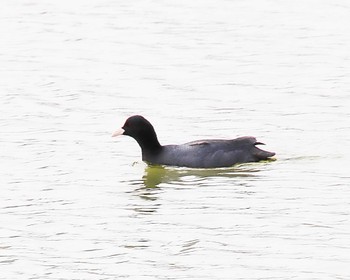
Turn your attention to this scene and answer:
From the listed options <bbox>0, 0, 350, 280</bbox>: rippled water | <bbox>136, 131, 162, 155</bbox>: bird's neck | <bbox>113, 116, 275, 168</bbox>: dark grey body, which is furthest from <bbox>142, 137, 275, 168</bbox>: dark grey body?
<bbox>136, 131, 162, 155</bbox>: bird's neck

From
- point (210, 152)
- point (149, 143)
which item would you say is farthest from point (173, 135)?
point (210, 152)

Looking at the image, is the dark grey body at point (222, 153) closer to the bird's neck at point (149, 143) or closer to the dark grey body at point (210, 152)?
the dark grey body at point (210, 152)

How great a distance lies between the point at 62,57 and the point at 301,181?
429 inches

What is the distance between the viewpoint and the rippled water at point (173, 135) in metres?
14.9

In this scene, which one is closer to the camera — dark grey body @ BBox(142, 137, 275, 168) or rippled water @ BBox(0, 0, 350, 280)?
Result: rippled water @ BBox(0, 0, 350, 280)

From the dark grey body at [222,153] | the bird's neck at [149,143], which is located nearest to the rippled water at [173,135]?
the dark grey body at [222,153]

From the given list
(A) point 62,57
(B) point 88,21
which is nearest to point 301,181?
(A) point 62,57

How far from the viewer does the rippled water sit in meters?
14.9

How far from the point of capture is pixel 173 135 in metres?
21.8

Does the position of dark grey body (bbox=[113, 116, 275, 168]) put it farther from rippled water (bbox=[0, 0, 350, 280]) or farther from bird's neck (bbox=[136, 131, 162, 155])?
rippled water (bbox=[0, 0, 350, 280])

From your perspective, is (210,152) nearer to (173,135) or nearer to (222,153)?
(222,153)

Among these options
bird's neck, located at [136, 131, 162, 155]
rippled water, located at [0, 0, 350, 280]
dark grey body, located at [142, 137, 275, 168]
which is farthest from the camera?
bird's neck, located at [136, 131, 162, 155]

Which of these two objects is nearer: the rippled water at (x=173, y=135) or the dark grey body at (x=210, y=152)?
the rippled water at (x=173, y=135)

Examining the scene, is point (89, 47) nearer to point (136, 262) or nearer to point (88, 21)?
point (88, 21)
